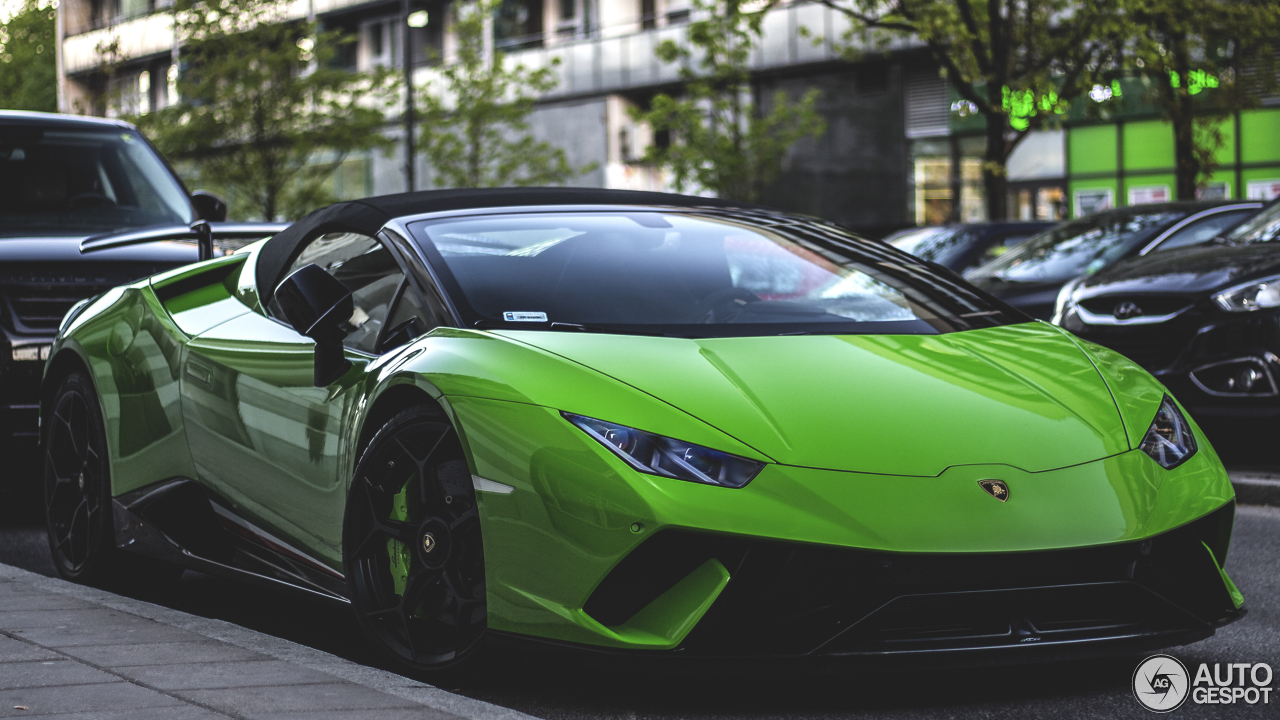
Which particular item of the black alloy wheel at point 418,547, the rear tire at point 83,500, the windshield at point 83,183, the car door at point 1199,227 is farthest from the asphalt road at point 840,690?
the car door at point 1199,227

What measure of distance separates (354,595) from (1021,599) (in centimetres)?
164

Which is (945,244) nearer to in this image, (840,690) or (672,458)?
(840,690)

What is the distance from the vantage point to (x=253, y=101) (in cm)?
2994

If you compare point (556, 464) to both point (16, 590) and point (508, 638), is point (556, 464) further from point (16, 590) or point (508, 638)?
point (16, 590)

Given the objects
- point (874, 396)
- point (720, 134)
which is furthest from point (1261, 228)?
point (720, 134)

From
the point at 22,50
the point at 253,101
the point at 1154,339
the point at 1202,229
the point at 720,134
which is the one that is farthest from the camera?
the point at 22,50

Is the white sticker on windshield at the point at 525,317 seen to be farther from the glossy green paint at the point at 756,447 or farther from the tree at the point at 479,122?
the tree at the point at 479,122

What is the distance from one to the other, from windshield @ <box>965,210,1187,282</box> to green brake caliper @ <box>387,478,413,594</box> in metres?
8.30

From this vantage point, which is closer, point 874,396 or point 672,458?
point 672,458

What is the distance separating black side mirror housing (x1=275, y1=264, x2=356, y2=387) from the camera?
4.25 meters

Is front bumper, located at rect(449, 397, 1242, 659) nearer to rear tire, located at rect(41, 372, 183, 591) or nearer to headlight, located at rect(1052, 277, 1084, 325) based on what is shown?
rear tire, located at rect(41, 372, 183, 591)

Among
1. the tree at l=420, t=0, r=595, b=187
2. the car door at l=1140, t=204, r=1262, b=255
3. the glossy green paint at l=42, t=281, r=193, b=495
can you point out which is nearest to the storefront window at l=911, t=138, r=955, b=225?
the tree at l=420, t=0, r=595, b=187

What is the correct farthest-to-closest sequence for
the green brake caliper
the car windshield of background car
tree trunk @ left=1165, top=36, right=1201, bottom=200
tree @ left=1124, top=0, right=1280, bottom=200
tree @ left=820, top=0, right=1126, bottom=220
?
tree trunk @ left=1165, top=36, right=1201, bottom=200 → tree @ left=1124, top=0, right=1280, bottom=200 → tree @ left=820, top=0, right=1126, bottom=220 → the car windshield of background car → the green brake caliper
